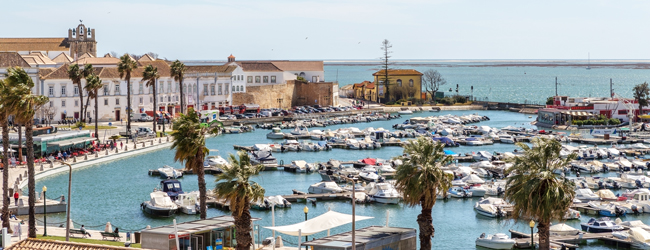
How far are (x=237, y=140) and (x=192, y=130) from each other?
5728cm

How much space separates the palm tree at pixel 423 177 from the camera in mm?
32281

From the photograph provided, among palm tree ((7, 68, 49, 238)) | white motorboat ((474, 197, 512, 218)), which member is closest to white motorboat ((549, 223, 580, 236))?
white motorboat ((474, 197, 512, 218))

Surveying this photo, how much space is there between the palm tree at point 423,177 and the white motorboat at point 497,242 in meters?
9.36

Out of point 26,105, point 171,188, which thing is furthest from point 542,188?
point 171,188

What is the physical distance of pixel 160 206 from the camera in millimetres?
50594

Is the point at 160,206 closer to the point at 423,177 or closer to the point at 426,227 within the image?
the point at 426,227

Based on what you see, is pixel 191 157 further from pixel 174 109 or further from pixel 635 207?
pixel 174 109

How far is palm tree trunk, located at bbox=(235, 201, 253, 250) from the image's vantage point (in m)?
33.0

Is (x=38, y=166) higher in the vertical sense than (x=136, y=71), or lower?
lower

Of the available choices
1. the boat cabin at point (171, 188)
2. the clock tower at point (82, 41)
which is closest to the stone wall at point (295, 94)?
the clock tower at point (82, 41)

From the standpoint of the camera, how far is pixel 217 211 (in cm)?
5144

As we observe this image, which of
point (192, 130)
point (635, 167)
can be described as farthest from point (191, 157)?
point (635, 167)

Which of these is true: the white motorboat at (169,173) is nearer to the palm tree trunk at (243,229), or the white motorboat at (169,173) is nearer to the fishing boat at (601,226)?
the fishing boat at (601,226)

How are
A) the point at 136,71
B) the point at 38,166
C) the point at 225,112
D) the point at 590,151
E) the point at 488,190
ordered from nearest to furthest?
the point at 488,190
the point at 38,166
the point at 590,151
the point at 136,71
the point at 225,112
